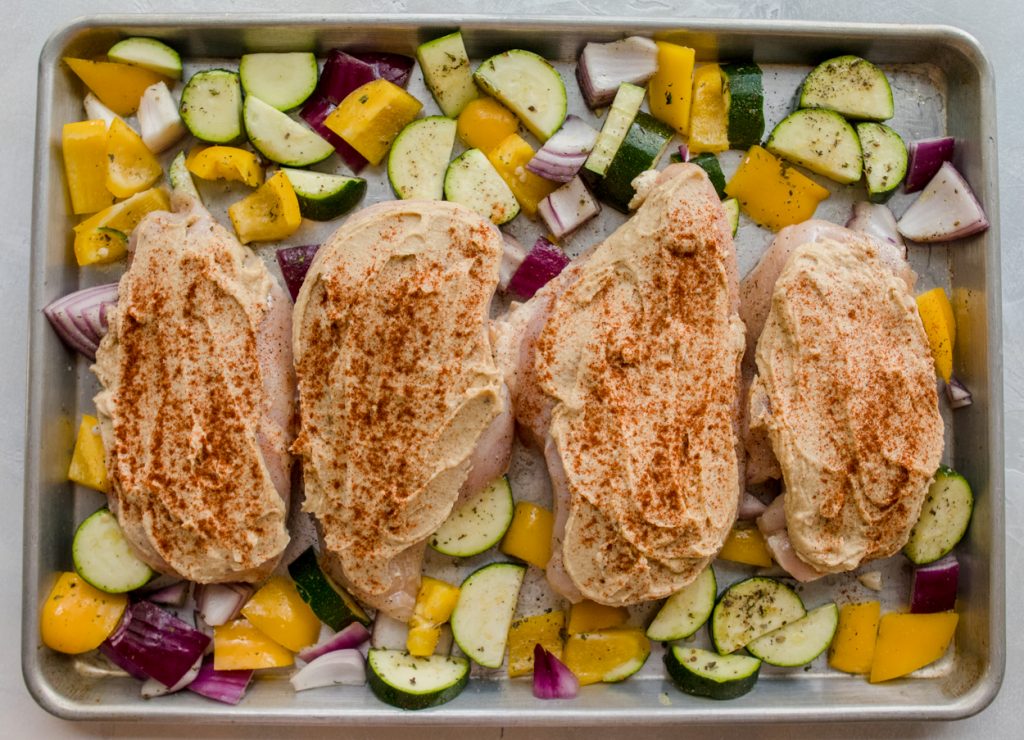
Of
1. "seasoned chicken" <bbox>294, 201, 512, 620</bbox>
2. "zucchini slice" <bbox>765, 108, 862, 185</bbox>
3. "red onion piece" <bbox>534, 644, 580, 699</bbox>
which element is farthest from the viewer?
"zucchini slice" <bbox>765, 108, 862, 185</bbox>

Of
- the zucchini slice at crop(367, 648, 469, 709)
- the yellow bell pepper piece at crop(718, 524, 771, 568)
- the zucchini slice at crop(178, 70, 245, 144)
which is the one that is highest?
the zucchini slice at crop(178, 70, 245, 144)

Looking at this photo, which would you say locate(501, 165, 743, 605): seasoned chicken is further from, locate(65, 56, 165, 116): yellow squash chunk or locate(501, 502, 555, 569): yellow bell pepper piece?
locate(65, 56, 165, 116): yellow squash chunk

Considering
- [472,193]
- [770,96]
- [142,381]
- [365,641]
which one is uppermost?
[770,96]

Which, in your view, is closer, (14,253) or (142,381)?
(142,381)

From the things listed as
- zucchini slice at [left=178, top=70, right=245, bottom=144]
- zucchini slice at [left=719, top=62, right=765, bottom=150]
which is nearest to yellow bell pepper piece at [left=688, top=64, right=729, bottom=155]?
zucchini slice at [left=719, top=62, right=765, bottom=150]

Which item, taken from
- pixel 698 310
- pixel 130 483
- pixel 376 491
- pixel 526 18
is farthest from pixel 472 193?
pixel 130 483

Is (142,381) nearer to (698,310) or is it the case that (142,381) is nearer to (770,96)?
(698,310)
